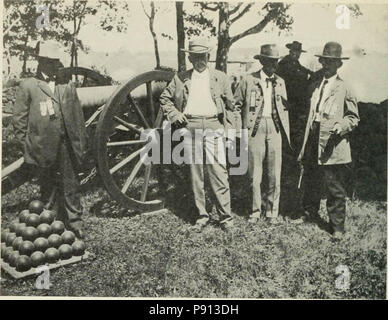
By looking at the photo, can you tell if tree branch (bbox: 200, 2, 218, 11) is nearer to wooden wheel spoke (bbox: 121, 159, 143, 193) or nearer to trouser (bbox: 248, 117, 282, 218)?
trouser (bbox: 248, 117, 282, 218)

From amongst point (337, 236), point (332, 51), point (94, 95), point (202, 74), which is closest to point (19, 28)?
point (94, 95)

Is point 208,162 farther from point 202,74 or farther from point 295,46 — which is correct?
point 295,46

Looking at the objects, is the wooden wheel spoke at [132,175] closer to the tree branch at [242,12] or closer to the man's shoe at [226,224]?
the man's shoe at [226,224]

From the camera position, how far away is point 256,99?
6.52 m

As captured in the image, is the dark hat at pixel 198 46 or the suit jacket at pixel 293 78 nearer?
the dark hat at pixel 198 46

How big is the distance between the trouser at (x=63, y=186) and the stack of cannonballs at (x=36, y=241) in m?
0.20

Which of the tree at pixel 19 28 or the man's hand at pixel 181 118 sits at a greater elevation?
the tree at pixel 19 28

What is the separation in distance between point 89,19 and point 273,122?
260 centimetres

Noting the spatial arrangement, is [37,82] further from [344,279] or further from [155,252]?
[344,279]

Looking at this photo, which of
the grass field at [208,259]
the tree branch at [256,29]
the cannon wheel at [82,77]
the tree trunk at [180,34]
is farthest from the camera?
the tree branch at [256,29]

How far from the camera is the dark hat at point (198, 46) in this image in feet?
20.8

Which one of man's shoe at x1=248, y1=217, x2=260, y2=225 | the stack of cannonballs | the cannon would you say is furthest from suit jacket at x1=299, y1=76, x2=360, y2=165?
the stack of cannonballs

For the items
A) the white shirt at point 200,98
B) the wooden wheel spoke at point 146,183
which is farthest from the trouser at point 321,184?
the wooden wheel spoke at point 146,183

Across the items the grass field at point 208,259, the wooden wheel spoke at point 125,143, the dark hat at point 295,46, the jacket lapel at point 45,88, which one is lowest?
the grass field at point 208,259
